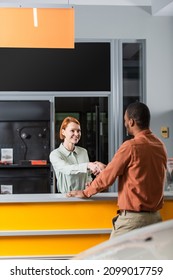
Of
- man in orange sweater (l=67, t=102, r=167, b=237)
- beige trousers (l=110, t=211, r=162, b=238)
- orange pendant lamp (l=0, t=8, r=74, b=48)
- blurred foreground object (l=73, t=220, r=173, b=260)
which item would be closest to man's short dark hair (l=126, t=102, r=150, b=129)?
man in orange sweater (l=67, t=102, r=167, b=237)

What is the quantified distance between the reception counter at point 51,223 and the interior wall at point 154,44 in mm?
3160

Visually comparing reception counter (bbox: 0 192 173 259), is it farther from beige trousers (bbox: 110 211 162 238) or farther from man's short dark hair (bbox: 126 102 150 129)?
man's short dark hair (bbox: 126 102 150 129)

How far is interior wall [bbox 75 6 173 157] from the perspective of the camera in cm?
609

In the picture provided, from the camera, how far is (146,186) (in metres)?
2.37

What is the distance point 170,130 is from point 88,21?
1.95 metres

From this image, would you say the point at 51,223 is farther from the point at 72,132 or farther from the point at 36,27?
the point at 36,27

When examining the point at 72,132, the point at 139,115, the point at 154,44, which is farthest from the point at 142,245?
the point at 154,44

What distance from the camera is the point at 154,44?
6172 millimetres

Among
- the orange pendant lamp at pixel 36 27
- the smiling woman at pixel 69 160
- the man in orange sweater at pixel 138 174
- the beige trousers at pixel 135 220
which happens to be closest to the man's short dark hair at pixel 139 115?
the man in orange sweater at pixel 138 174

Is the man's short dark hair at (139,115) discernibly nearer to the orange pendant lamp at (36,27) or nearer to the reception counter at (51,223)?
the reception counter at (51,223)

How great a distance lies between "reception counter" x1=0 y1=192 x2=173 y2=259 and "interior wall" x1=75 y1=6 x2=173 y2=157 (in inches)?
124

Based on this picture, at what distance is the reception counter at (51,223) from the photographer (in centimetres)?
308

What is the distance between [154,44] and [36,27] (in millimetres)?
2790
